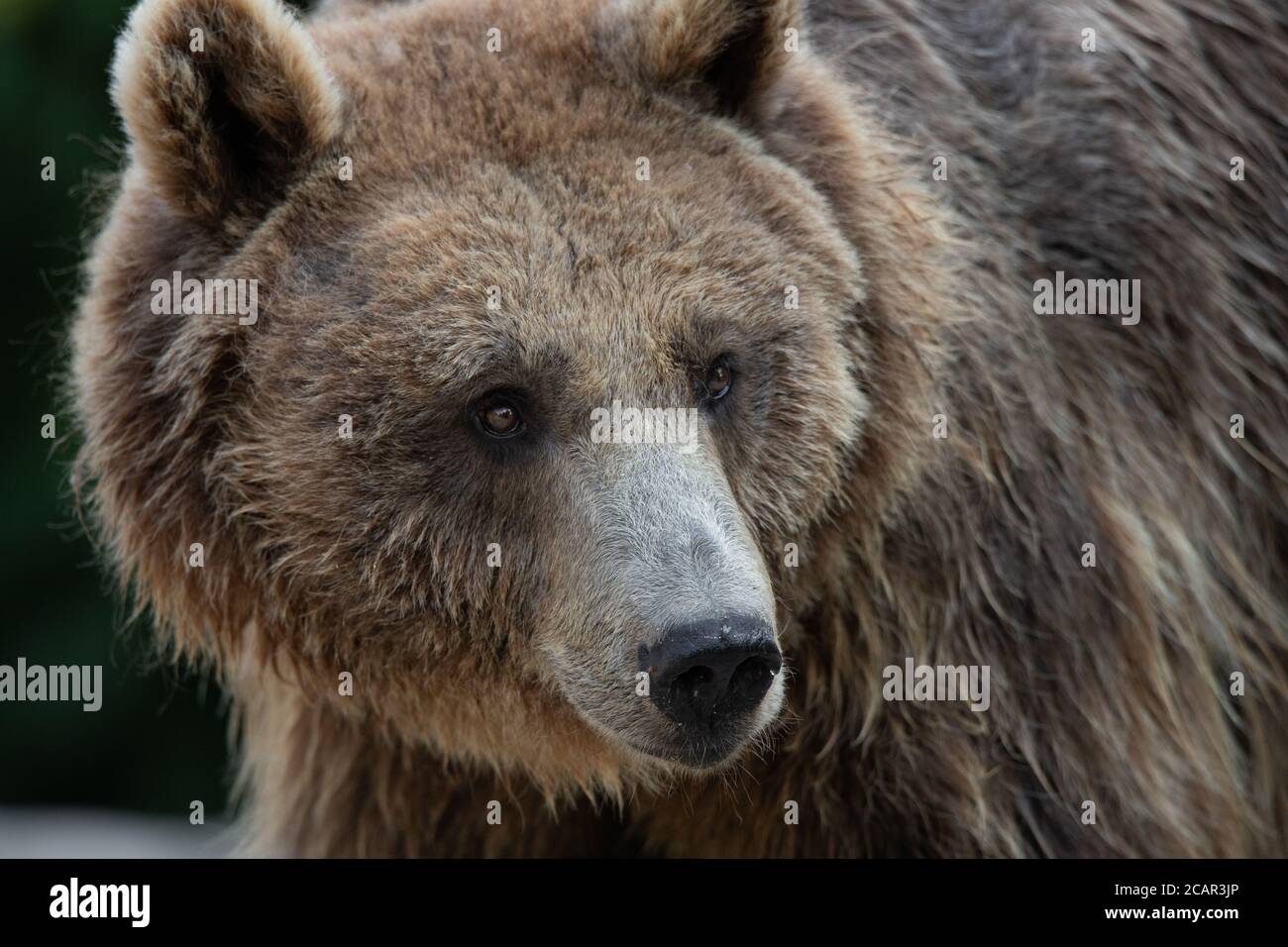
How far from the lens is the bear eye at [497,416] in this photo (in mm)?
3783

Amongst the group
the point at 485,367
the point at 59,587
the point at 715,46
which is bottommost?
the point at 59,587

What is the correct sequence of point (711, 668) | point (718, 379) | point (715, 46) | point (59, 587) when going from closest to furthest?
point (711, 668)
point (718, 379)
point (715, 46)
point (59, 587)

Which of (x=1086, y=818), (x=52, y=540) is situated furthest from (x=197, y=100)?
(x=52, y=540)

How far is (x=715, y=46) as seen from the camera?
4.12m

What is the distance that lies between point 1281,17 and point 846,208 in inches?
70.4

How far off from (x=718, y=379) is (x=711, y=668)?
76 cm

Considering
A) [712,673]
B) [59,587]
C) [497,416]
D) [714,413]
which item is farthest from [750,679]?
[59,587]

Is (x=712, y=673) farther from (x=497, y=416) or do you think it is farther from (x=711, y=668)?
(x=497, y=416)

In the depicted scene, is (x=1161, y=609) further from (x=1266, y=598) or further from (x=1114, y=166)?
(x=1114, y=166)

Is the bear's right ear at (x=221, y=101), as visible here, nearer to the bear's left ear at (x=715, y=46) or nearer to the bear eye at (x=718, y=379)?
the bear's left ear at (x=715, y=46)

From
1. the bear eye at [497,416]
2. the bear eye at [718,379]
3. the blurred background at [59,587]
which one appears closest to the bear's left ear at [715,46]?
the bear eye at [718,379]

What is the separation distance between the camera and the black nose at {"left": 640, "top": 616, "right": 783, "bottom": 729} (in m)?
3.43

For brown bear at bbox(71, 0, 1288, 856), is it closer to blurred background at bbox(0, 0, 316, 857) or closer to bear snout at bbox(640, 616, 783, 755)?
bear snout at bbox(640, 616, 783, 755)

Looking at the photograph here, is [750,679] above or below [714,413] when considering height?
below
